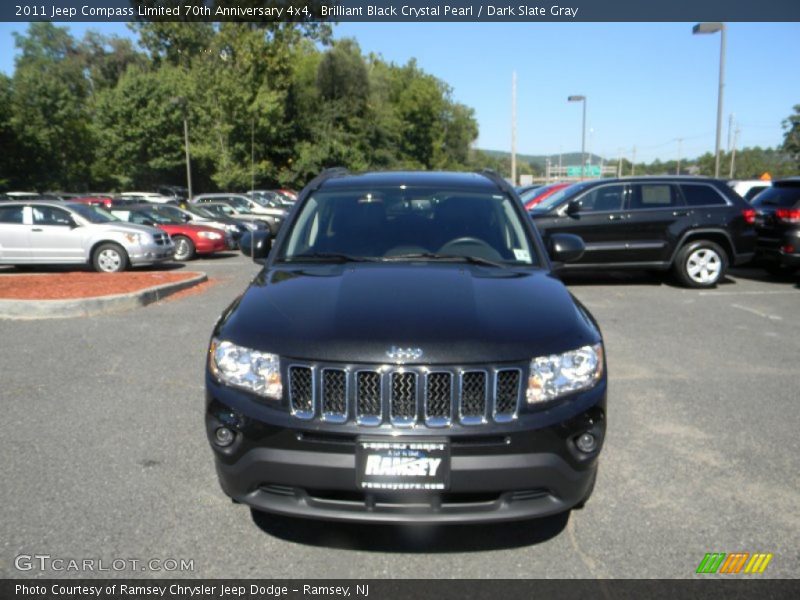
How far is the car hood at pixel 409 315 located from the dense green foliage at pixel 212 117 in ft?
118

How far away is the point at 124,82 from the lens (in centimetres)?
4428

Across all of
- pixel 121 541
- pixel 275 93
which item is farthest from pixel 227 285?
pixel 275 93

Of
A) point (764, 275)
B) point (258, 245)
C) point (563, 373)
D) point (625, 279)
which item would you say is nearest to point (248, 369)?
point (563, 373)

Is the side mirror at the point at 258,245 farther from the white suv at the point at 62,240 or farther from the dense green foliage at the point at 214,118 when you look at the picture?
the dense green foliage at the point at 214,118

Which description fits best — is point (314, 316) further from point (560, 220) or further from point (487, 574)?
point (560, 220)

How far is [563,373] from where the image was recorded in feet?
9.50

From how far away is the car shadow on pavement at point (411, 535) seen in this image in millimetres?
3119

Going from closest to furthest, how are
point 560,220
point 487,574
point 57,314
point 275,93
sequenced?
point 487,574 < point 57,314 < point 560,220 < point 275,93

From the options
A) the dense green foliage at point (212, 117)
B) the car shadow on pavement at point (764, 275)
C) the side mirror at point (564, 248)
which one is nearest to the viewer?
the side mirror at point (564, 248)

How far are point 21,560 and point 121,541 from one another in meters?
0.42

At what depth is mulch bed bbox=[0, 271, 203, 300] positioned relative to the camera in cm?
929

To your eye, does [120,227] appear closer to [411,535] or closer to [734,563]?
[411,535]

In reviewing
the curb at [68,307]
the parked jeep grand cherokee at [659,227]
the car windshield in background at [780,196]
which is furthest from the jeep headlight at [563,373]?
the car windshield in background at [780,196]

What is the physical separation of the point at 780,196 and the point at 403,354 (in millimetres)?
11301
